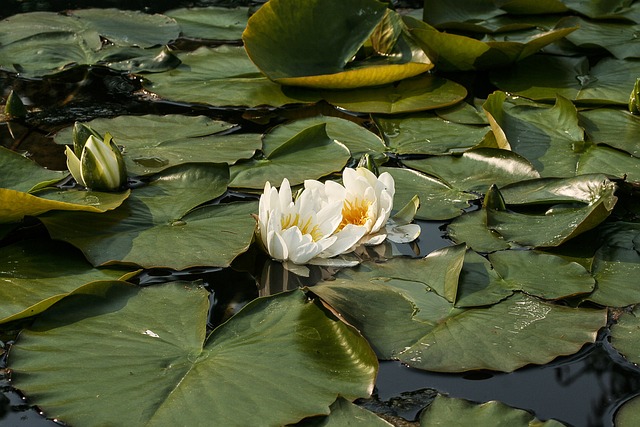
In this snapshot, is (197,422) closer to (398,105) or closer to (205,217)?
(205,217)

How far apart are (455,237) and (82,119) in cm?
170

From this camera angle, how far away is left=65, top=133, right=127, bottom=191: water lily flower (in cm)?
252

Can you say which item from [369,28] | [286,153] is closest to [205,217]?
[286,153]

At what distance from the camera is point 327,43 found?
3658 millimetres

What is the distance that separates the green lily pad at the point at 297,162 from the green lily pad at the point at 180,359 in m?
0.74

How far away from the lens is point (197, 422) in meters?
1.62

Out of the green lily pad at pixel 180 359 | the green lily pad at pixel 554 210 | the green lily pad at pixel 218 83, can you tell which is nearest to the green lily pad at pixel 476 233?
the green lily pad at pixel 554 210

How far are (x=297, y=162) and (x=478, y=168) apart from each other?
0.66m

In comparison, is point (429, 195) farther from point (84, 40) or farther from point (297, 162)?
point (84, 40)

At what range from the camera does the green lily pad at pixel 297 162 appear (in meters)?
2.74

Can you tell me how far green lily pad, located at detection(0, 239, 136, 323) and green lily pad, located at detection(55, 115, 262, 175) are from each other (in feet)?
1.85

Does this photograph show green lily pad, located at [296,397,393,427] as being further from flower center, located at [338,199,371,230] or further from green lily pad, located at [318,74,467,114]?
green lily pad, located at [318,74,467,114]

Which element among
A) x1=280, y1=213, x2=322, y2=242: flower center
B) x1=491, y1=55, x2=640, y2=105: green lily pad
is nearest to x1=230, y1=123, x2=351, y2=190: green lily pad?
x1=280, y1=213, x2=322, y2=242: flower center

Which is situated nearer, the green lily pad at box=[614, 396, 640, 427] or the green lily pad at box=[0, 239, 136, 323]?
the green lily pad at box=[614, 396, 640, 427]
